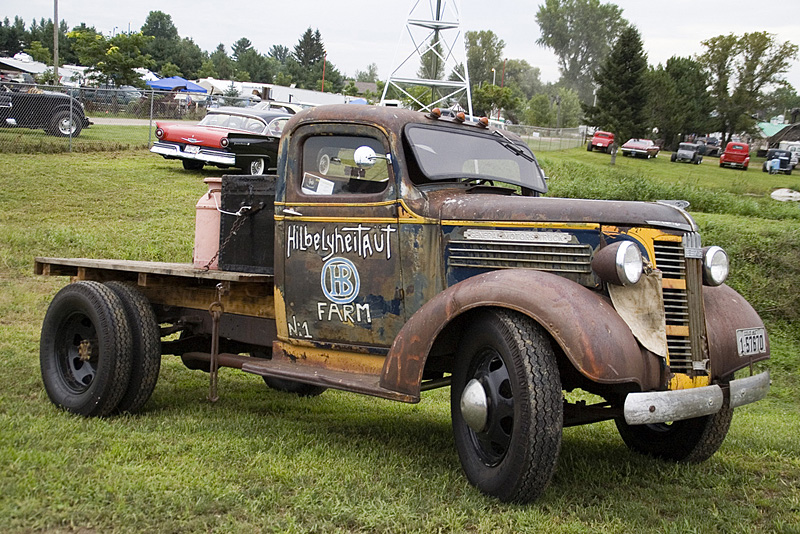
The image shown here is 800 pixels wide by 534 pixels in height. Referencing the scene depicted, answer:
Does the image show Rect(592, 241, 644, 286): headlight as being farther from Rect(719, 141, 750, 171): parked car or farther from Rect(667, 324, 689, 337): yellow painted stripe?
Rect(719, 141, 750, 171): parked car

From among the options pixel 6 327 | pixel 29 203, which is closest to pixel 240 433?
pixel 6 327

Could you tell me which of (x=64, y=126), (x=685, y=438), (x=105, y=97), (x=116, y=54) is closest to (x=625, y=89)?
(x=116, y=54)

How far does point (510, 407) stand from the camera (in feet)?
13.2

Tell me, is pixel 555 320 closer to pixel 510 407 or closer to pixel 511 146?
pixel 510 407

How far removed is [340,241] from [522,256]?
3.96ft

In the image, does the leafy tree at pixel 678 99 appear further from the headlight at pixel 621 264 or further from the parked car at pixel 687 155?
the headlight at pixel 621 264

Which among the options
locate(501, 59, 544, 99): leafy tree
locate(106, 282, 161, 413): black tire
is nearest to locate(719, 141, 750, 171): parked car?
locate(106, 282, 161, 413): black tire

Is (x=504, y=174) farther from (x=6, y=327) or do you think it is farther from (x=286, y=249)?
(x=6, y=327)

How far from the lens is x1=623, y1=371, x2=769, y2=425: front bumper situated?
3736 mm

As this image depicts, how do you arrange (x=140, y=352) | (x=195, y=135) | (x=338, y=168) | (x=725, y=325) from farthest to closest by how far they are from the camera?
(x=195, y=135)
(x=140, y=352)
(x=338, y=168)
(x=725, y=325)

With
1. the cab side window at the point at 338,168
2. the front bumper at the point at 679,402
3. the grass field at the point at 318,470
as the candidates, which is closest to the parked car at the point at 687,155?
the grass field at the point at 318,470

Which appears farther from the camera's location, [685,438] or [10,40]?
[10,40]

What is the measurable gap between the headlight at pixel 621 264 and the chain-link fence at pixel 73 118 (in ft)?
51.3

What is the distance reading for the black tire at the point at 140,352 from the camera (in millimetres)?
5551
